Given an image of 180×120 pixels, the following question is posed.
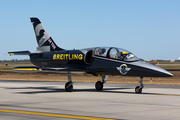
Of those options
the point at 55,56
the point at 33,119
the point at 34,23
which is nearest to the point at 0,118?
the point at 33,119

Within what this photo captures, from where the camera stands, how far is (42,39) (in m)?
27.5

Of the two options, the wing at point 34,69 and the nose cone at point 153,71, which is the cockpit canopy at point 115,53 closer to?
Result: the nose cone at point 153,71

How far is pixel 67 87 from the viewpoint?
23016 millimetres

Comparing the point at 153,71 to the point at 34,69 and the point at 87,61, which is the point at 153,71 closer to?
the point at 87,61

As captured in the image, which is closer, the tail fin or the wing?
the wing

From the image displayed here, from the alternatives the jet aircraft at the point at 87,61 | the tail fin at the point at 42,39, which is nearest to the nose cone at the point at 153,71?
the jet aircraft at the point at 87,61

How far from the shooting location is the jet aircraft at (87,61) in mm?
20500

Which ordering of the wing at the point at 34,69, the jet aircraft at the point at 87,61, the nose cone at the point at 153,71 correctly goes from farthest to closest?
the wing at the point at 34,69, the jet aircraft at the point at 87,61, the nose cone at the point at 153,71

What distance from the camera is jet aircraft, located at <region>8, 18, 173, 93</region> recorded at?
807 inches

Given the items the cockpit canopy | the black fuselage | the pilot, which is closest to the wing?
the black fuselage

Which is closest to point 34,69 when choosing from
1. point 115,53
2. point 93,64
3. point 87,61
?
point 87,61

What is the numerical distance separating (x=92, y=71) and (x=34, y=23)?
8514 millimetres

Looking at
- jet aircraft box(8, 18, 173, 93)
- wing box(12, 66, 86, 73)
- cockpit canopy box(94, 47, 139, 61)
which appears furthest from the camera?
wing box(12, 66, 86, 73)

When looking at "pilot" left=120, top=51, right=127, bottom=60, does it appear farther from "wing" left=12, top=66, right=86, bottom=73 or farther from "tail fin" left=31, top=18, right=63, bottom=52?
"tail fin" left=31, top=18, right=63, bottom=52
